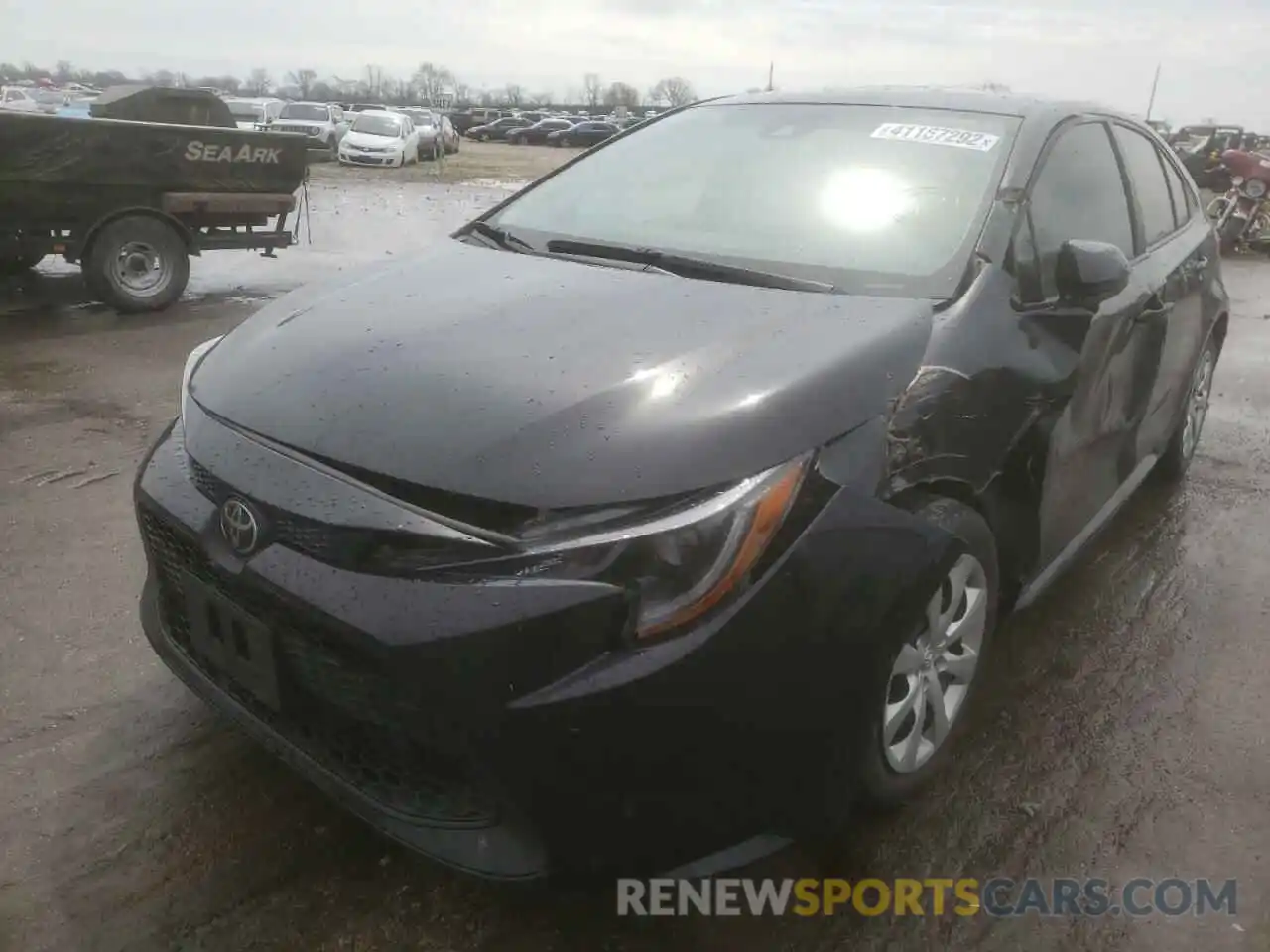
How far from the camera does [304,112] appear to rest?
1162 inches

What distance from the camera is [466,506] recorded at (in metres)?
1.84

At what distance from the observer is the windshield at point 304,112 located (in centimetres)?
2925

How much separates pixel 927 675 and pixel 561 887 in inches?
39.6

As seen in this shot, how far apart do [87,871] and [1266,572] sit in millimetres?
4082

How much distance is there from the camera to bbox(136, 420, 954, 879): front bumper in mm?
1726

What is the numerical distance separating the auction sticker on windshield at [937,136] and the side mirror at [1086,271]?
42 centimetres

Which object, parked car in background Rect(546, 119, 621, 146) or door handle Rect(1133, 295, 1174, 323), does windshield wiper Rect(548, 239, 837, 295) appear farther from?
parked car in background Rect(546, 119, 621, 146)

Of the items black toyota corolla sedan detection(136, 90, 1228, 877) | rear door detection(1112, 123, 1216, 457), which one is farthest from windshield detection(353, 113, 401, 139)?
black toyota corolla sedan detection(136, 90, 1228, 877)

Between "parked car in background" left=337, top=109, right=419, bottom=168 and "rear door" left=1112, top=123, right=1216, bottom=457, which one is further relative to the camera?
"parked car in background" left=337, top=109, right=419, bottom=168

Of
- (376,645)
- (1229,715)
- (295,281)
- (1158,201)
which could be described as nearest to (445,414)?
(376,645)

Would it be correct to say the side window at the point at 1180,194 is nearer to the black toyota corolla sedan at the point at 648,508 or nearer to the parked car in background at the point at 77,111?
the black toyota corolla sedan at the point at 648,508

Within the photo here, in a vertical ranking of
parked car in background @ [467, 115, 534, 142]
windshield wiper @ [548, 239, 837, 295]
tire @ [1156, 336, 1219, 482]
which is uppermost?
windshield wiper @ [548, 239, 837, 295]

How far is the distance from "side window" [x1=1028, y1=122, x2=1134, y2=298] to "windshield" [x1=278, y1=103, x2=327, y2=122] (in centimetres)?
2918

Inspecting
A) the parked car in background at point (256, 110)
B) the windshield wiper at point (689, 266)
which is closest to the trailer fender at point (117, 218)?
the windshield wiper at point (689, 266)
